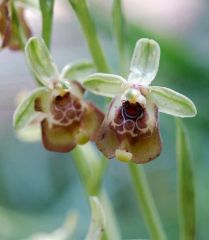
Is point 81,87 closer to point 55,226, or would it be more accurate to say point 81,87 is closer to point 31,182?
point 55,226

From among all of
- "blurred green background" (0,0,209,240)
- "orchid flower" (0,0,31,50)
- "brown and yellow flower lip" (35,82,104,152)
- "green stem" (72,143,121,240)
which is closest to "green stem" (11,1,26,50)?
"orchid flower" (0,0,31,50)

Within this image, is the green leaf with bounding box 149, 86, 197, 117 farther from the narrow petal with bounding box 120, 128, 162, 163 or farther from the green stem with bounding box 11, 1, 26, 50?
the green stem with bounding box 11, 1, 26, 50

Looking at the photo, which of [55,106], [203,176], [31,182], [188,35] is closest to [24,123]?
[55,106]

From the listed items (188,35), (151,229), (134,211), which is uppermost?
(188,35)

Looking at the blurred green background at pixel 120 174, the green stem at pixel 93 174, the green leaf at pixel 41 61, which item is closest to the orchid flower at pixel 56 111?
the green leaf at pixel 41 61

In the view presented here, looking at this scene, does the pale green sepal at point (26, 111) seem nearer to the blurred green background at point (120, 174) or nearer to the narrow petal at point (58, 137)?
the narrow petal at point (58, 137)

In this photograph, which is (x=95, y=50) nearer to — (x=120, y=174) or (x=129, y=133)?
(x=129, y=133)
